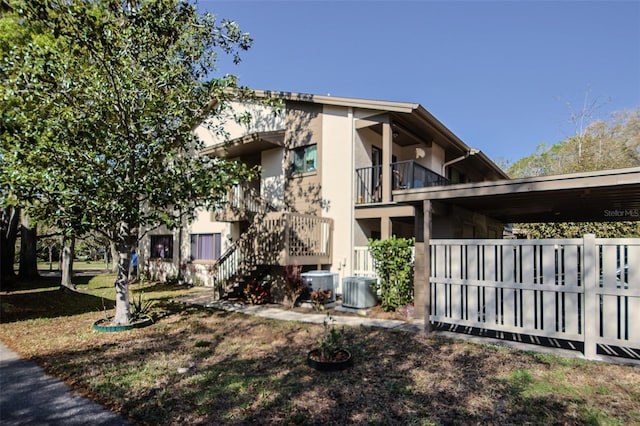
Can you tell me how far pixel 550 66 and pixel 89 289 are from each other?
82.9 feet

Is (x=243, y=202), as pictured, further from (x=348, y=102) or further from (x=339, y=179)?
(x=348, y=102)

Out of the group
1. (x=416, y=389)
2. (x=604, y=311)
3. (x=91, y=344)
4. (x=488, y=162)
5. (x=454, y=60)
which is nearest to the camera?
(x=416, y=389)

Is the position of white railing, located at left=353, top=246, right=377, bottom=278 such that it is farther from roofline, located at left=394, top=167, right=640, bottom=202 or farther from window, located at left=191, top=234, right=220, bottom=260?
window, located at left=191, top=234, right=220, bottom=260

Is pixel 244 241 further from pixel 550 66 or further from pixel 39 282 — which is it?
pixel 550 66

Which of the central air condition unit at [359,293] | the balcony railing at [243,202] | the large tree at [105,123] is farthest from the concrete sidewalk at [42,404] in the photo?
the balcony railing at [243,202]

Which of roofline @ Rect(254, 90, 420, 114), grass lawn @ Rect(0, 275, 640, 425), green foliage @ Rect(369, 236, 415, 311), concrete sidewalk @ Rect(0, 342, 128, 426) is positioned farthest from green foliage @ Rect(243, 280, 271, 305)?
roofline @ Rect(254, 90, 420, 114)

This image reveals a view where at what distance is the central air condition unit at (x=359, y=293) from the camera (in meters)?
9.38

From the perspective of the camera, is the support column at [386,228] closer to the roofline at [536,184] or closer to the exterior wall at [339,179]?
the exterior wall at [339,179]

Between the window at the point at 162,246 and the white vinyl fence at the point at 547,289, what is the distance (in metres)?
14.1

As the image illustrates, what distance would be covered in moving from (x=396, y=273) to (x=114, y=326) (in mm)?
6687

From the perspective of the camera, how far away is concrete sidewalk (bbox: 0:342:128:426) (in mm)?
3578

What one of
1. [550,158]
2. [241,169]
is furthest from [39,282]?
[550,158]

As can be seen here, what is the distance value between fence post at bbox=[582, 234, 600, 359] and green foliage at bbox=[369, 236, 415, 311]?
153 inches

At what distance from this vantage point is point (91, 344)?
639 cm
